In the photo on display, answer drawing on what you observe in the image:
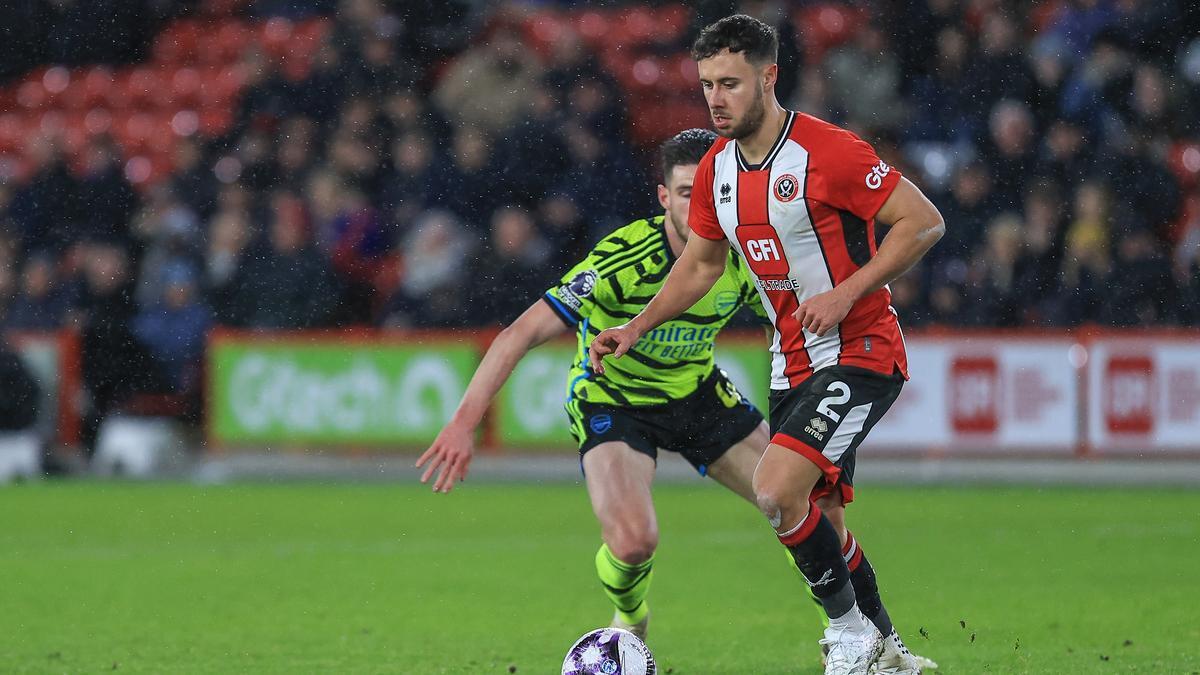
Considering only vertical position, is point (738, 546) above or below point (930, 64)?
below

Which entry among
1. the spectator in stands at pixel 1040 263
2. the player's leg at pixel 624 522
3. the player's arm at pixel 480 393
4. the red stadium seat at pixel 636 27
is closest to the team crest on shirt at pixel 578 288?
the player's arm at pixel 480 393

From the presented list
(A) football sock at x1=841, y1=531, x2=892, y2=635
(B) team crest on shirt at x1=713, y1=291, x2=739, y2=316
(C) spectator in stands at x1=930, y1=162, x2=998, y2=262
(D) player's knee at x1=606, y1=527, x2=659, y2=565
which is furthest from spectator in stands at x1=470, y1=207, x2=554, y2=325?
(A) football sock at x1=841, y1=531, x2=892, y2=635

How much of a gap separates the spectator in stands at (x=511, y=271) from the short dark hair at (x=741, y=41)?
8.78m

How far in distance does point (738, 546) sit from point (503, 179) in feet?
18.6

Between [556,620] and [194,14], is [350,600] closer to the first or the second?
[556,620]

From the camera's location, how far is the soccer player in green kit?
627cm

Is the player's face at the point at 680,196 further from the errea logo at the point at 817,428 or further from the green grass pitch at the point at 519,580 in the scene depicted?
→ the green grass pitch at the point at 519,580

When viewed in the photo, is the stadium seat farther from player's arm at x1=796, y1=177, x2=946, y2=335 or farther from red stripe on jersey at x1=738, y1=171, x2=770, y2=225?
player's arm at x1=796, y1=177, x2=946, y2=335

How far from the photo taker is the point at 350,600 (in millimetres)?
8141

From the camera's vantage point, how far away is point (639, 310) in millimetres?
6473

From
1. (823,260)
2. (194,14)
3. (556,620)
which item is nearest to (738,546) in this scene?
(556,620)

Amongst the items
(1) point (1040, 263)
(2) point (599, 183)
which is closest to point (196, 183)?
(2) point (599, 183)

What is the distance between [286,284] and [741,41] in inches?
399

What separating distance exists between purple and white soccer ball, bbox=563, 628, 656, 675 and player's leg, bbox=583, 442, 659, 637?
27.8 inches
